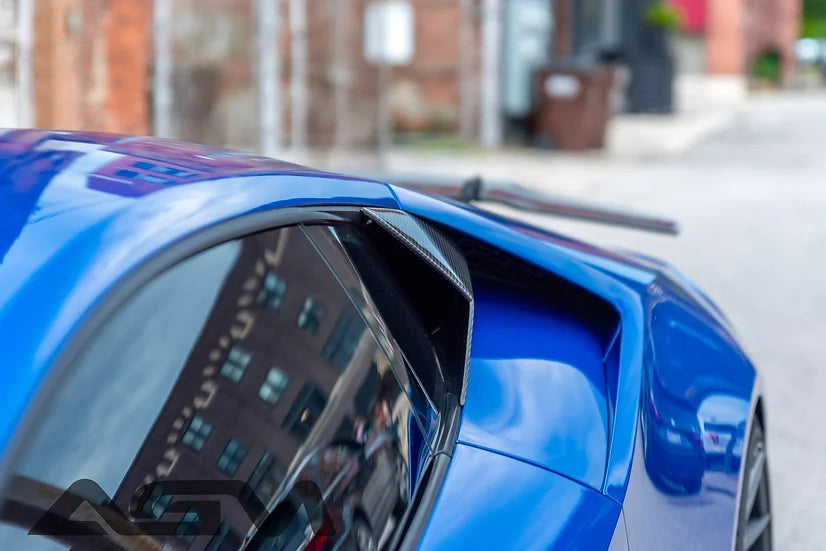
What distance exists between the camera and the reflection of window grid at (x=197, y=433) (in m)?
1.46

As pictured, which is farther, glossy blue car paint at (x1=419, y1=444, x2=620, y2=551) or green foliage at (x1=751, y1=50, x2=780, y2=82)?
green foliage at (x1=751, y1=50, x2=780, y2=82)

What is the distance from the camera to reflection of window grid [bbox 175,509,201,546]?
141 cm

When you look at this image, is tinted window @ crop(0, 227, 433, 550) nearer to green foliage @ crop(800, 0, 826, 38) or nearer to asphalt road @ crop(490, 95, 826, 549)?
asphalt road @ crop(490, 95, 826, 549)

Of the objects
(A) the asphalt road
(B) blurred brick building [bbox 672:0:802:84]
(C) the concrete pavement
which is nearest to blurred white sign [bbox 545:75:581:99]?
(C) the concrete pavement

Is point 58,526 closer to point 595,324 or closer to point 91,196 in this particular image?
point 91,196

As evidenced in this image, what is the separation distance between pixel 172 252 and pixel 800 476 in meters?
3.68

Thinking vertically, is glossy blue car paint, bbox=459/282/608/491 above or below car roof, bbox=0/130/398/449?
below

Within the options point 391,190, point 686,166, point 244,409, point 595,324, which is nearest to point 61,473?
point 244,409

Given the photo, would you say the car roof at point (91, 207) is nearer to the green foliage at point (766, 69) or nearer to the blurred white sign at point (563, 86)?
the blurred white sign at point (563, 86)

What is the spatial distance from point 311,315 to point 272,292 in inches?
3.2

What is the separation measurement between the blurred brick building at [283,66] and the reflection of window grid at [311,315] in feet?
20.0

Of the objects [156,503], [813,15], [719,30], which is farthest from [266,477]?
[813,15]

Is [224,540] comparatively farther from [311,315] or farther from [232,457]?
[311,315]

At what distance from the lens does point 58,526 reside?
50.8 inches
